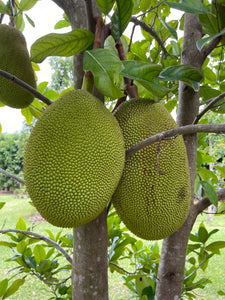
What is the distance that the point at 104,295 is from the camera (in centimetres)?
66

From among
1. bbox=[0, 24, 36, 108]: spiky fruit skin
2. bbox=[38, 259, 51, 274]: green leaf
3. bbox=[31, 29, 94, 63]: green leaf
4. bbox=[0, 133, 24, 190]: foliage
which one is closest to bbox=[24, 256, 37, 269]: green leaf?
bbox=[38, 259, 51, 274]: green leaf

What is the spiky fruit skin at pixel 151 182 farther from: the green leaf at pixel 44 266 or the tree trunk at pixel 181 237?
the green leaf at pixel 44 266

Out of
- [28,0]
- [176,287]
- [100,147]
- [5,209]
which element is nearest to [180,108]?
[100,147]

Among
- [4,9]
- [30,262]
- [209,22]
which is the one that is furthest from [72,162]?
[30,262]

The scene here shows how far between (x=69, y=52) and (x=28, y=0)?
20.6 inches

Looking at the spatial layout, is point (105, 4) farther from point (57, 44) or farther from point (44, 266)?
point (44, 266)

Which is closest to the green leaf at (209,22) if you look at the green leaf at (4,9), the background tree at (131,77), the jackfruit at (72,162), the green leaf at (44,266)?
the background tree at (131,77)

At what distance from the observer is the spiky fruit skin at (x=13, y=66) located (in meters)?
0.86

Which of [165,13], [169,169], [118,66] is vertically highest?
[165,13]

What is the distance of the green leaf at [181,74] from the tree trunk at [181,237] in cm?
24

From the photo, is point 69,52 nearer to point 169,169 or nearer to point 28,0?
point 169,169

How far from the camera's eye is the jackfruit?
1.63 ft

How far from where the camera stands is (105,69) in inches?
18.9

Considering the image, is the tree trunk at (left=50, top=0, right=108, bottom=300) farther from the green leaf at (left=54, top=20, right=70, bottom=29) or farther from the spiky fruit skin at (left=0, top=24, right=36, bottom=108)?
the green leaf at (left=54, top=20, right=70, bottom=29)
